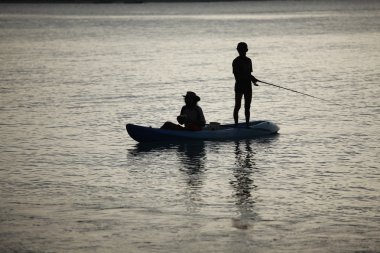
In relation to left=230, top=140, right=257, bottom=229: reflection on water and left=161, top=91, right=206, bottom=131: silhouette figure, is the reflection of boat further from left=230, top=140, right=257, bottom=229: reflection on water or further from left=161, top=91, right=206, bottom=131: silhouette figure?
left=230, top=140, right=257, bottom=229: reflection on water

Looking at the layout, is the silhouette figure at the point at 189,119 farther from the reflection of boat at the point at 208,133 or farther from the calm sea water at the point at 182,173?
the calm sea water at the point at 182,173

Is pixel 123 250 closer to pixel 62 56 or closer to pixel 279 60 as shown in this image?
pixel 279 60

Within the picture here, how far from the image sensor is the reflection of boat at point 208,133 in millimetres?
20141

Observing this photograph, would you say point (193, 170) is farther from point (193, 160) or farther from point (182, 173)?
point (193, 160)

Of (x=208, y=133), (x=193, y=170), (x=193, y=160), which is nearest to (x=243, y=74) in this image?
(x=208, y=133)

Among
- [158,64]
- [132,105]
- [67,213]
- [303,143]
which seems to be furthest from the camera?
[158,64]

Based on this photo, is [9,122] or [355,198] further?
[9,122]

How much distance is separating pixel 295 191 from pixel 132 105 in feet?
42.9

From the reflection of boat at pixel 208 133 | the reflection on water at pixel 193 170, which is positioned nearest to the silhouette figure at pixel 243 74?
the reflection of boat at pixel 208 133

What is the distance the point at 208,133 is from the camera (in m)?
20.4

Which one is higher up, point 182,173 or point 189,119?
point 189,119

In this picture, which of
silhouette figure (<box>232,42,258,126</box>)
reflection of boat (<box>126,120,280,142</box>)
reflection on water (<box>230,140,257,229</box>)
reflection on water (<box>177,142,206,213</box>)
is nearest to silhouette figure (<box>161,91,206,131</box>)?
reflection of boat (<box>126,120,280,142</box>)

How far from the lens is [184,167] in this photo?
17500mm

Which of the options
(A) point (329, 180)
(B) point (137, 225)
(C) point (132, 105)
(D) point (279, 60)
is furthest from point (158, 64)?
(B) point (137, 225)
